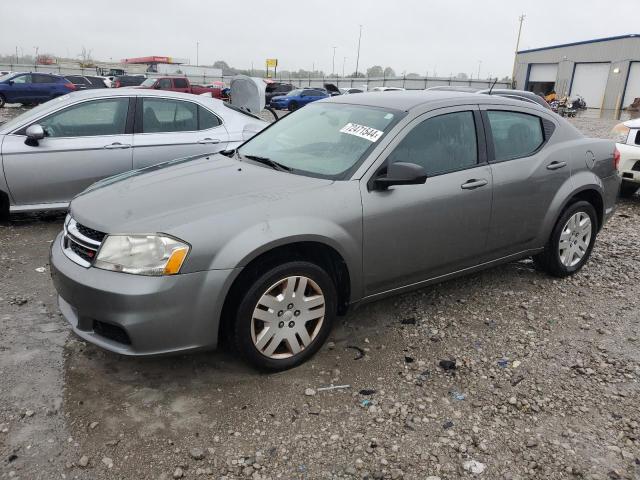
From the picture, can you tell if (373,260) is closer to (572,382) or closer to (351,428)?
(351,428)

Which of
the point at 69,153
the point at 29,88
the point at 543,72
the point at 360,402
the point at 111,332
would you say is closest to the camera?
the point at 111,332

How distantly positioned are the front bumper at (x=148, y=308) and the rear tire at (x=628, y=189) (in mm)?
7280

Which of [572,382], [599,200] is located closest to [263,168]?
[572,382]

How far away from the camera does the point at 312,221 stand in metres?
2.98

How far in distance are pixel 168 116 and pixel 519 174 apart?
13.1 feet

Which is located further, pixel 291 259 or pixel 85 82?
pixel 85 82

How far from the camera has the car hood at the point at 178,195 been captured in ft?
9.17

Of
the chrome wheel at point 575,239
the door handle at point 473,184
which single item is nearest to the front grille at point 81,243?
the door handle at point 473,184

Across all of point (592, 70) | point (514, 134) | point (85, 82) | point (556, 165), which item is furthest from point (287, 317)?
point (592, 70)

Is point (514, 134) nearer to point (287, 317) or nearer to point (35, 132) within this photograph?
point (287, 317)

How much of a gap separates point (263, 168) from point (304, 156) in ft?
0.98

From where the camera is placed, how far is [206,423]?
8.86ft

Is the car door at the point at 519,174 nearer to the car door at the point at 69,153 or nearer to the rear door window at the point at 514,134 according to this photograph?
the rear door window at the point at 514,134

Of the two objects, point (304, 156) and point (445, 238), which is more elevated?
point (304, 156)
